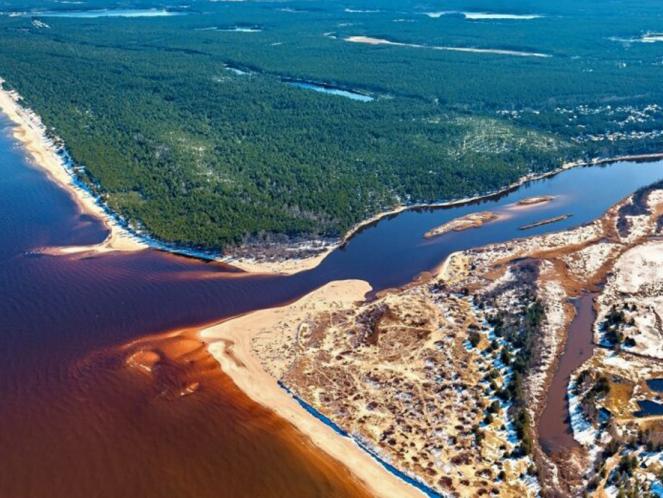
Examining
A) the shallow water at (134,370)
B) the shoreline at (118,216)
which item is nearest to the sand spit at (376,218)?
the shoreline at (118,216)

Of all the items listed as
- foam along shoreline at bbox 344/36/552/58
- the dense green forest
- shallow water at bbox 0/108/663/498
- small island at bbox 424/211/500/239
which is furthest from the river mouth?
foam along shoreline at bbox 344/36/552/58

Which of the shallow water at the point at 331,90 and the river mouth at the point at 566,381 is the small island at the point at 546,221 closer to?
the river mouth at the point at 566,381

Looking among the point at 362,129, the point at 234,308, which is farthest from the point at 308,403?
the point at 362,129

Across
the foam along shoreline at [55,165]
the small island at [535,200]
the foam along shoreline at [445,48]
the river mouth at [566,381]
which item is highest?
the foam along shoreline at [445,48]

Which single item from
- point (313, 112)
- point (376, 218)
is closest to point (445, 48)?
point (313, 112)

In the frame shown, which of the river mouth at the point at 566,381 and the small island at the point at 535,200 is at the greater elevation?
the small island at the point at 535,200

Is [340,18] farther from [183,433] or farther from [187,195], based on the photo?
[183,433]

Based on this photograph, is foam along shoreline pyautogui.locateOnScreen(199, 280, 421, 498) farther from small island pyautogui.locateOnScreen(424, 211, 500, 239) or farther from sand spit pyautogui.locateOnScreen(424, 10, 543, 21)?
sand spit pyautogui.locateOnScreen(424, 10, 543, 21)
